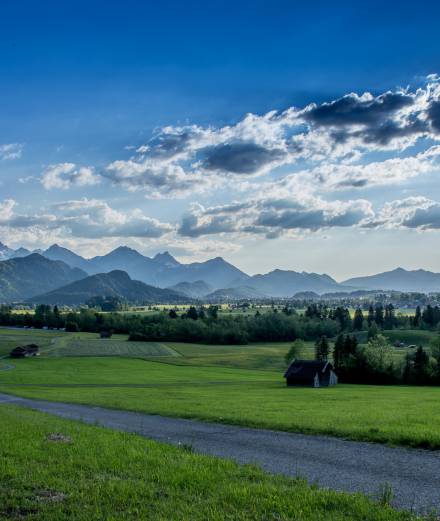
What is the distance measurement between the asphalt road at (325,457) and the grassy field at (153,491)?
1.31 m

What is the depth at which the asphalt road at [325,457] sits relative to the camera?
12603mm

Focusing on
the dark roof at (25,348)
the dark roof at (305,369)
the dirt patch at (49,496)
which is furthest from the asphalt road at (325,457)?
the dark roof at (25,348)

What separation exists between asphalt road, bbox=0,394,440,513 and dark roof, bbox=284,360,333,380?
62.8 m

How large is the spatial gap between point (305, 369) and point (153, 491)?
78.4 m

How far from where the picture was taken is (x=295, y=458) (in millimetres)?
16188

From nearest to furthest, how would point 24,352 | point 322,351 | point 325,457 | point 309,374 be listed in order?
1. point 325,457
2. point 309,374
3. point 322,351
4. point 24,352

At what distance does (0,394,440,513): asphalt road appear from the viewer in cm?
1260

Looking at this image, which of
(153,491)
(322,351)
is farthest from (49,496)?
(322,351)

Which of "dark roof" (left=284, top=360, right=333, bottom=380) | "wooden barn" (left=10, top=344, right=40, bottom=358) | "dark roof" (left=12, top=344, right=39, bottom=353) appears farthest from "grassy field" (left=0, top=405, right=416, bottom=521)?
"dark roof" (left=12, top=344, right=39, bottom=353)

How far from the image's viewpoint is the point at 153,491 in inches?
459

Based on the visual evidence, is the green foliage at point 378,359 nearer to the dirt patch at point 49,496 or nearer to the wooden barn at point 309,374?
the wooden barn at point 309,374

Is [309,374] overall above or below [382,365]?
below

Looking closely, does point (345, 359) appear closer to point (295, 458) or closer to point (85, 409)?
point (85, 409)

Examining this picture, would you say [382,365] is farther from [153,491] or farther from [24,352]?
[24,352]
